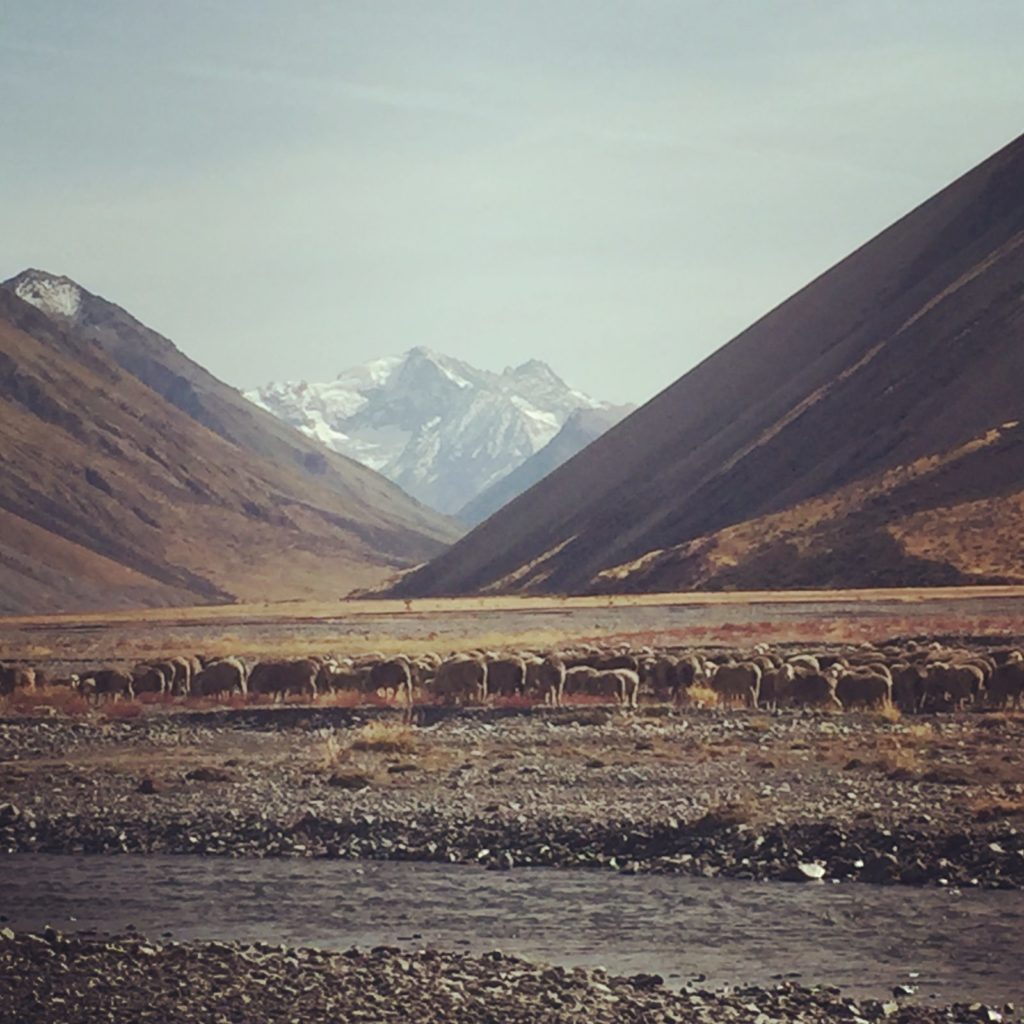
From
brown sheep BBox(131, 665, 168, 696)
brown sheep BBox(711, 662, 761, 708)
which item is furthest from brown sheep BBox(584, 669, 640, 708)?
brown sheep BBox(131, 665, 168, 696)

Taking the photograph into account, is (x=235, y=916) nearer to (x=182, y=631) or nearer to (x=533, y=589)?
(x=182, y=631)

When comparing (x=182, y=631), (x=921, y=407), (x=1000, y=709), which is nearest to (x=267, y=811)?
(x=1000, y=709)

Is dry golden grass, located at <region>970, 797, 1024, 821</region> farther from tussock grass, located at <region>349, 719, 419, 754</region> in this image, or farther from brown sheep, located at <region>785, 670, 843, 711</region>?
brown sheep, located at <region>785, 670, 843, 711</region>

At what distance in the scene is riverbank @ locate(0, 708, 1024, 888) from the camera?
22062mm

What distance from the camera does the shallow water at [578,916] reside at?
17.0 metres

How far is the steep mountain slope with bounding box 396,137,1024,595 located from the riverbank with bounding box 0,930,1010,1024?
88.7 metres

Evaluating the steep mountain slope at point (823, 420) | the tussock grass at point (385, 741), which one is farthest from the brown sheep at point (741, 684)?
the steep mountain slope at point (823, 420)

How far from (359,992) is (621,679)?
2419cm

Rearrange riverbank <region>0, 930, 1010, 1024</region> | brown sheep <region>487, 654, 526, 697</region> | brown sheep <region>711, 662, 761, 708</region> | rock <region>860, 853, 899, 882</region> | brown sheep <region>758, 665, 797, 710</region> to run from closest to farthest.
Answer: riverbank <region>0, 930, 1010, 1024</region>
rock <region>860, 853, 899, 882</region>
brown sheep <region>758, 665, 797, 710</region>
brown sheep <region>711, 662, 761, 708</region>
brown sheep <region>487, 654, 526, 697</region>

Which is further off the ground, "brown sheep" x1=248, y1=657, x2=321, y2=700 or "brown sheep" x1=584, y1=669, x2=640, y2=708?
"brown sheep" x1=584, y1=669, x2=640, y2=708

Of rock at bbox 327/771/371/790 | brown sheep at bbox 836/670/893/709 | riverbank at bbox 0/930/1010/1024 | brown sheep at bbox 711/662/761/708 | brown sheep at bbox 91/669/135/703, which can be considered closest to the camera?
riverbank at bbox 0/930/1010/1024

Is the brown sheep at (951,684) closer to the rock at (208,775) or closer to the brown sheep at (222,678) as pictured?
the rock at (208,775)

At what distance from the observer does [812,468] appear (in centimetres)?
13025

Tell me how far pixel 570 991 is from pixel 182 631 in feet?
249
